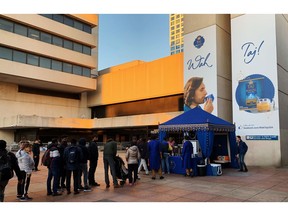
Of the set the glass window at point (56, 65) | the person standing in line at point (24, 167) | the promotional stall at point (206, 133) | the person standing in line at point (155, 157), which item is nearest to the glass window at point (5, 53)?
the glass window at point (56, 65)

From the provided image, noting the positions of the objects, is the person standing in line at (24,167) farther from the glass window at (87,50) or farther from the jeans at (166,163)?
the glass window at (87,50)

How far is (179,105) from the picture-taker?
29.2m

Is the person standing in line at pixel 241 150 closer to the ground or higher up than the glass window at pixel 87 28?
closer to the ground

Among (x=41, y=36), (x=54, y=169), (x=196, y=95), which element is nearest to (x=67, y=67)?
(x=41, y=36)

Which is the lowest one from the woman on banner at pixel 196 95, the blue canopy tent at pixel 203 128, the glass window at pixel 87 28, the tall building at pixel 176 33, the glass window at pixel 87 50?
the blue canopy tent at pixel 203 128

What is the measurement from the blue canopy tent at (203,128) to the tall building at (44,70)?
22669 millimetres

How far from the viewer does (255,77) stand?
17312 millimetres

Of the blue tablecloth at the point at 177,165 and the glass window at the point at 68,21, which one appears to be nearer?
the blue tablecloth at the point at 177,165

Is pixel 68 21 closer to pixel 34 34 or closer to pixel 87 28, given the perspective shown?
pixel 87 28

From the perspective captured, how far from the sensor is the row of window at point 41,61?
102 ft

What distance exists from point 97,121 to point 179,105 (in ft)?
43.5

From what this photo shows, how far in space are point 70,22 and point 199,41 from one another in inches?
915
